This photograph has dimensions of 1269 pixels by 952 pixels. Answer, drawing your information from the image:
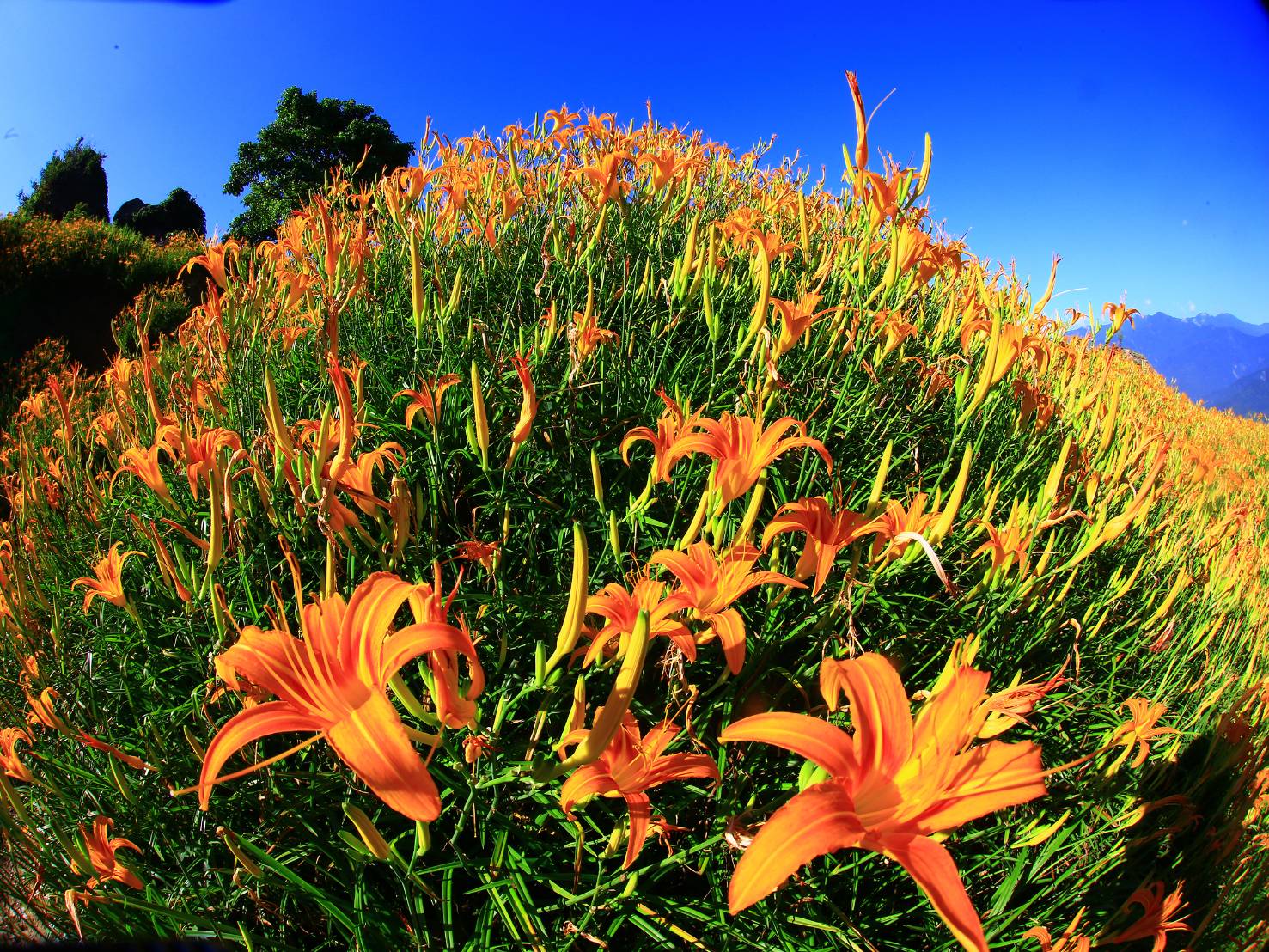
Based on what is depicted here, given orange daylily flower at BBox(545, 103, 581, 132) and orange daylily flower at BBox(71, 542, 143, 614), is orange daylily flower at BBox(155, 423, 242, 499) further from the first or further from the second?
orange daylily flower at BBox(545, 103, 581, 132)

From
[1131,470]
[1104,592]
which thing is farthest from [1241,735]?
[1131,470]

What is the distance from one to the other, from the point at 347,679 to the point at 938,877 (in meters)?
0.61

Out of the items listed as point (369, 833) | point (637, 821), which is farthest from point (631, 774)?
point (369, 833)

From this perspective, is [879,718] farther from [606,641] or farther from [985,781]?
[606,641]

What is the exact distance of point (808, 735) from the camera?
601 mm

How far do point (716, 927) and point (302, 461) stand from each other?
1144 mm

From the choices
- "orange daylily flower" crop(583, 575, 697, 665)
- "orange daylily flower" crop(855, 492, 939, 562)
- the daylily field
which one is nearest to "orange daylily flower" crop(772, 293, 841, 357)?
the daylily field

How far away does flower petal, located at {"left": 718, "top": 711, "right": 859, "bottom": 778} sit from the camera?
58 cm

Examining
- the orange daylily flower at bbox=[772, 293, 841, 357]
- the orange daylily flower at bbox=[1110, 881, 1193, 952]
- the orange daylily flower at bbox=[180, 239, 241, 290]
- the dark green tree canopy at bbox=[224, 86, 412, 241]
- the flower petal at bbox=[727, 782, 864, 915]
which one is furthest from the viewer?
the dark green tree canopy at bbox=[224, 86, 412, 241]

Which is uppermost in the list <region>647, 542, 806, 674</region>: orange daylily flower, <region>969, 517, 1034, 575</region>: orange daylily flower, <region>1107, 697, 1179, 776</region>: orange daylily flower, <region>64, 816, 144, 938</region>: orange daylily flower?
<region>969, 517, 1034, 575</region>: orange daylily flower

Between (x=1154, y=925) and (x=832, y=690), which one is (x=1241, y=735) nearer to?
(x=1154, y=925)

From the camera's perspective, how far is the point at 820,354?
235 cm

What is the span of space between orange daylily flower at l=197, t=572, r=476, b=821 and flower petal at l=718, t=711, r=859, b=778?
298mm

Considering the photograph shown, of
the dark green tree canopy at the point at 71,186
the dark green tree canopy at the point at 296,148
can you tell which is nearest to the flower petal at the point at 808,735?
the dark green tree canopy at the point at 71,186
